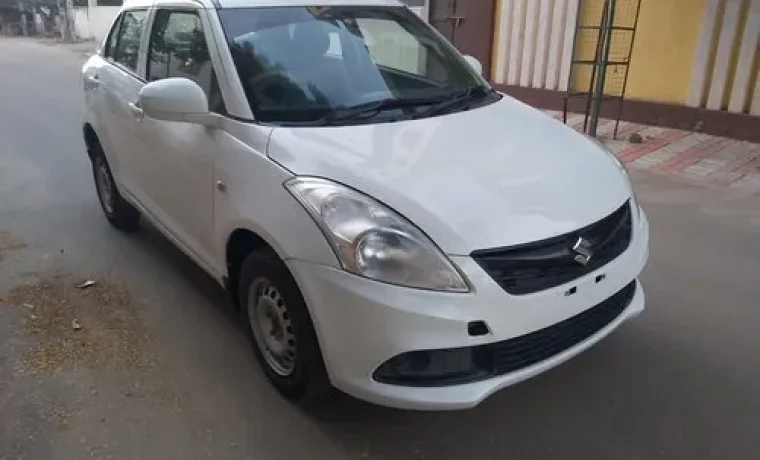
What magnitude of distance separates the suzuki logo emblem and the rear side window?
2882mm

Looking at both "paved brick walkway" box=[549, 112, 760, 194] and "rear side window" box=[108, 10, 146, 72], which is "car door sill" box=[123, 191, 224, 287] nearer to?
"rear side window" box=[108, 10, 146, 72]

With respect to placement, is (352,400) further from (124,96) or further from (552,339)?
(124,96)

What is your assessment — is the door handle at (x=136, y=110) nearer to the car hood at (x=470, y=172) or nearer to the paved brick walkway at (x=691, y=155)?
the car hood at (x=470, y=172)

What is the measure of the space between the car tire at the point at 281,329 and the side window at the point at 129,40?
192 cm

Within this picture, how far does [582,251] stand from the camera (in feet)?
7.83

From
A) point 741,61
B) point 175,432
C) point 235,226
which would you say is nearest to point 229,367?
point 175,432

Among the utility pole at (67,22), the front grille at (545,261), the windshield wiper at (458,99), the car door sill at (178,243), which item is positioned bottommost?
the utility pole at (67,22)

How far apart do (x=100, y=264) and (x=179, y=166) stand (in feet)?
4.43

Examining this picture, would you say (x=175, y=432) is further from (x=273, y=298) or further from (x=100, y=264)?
(x=100, y=264)

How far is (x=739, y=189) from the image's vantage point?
5750mm

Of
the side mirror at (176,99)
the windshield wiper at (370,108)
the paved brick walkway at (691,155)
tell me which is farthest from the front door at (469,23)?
the side mirror at (176,99)

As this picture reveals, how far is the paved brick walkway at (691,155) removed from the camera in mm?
6047

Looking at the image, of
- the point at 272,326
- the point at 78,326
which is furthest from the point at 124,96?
the point at 272,326

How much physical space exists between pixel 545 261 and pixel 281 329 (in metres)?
1.13
